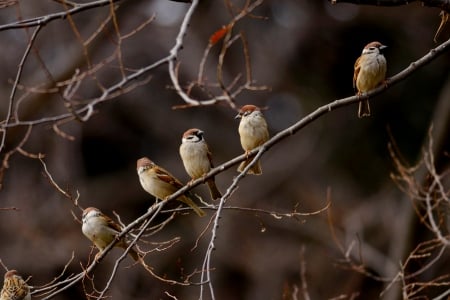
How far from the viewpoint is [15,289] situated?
20.4ft

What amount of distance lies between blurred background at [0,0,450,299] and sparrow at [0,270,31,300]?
7.57 metres

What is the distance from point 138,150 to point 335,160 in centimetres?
435

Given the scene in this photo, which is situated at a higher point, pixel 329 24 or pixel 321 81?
pixel 329 24

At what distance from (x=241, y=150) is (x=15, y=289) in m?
11.8

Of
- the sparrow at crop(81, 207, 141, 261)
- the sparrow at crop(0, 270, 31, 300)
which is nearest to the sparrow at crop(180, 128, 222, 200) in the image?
the sparrow at crop(81, 207, 141, 261)

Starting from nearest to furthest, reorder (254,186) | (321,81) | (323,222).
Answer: (323,222) → (254,186) → (321,81)

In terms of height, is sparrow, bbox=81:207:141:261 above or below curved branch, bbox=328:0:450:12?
below

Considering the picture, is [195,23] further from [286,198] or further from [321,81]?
[286,198]

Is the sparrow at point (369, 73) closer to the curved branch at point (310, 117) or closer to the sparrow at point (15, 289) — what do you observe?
the curved branch at point (310, 117)

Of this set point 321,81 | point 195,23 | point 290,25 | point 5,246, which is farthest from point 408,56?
point 5,246

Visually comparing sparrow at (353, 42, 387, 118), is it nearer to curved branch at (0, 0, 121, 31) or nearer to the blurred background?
curved branch at (0, 0, 121, 31)

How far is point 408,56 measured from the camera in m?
16.7

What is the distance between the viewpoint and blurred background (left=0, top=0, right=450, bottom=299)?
15227mm

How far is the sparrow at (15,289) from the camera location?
20.2ft
